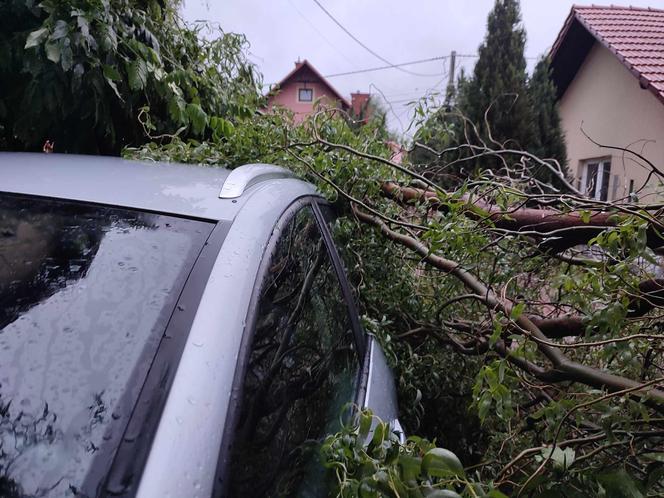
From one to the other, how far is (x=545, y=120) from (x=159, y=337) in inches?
488

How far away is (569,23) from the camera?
12.0 metres

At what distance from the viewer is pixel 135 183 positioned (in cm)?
144

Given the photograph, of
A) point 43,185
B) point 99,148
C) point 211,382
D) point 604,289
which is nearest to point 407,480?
point 211,382

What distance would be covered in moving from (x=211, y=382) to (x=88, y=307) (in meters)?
0.36

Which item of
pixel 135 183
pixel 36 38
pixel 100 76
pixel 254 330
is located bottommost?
pixel 254 330

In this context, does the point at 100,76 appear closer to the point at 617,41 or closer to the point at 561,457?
the point at 561,457

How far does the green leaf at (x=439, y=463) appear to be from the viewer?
992 mm

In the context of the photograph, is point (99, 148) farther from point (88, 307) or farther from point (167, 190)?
point (88, 307)

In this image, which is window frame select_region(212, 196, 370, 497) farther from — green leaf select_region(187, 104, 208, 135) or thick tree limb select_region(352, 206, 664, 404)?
green leaf select_region(187, 104, 208, 135)

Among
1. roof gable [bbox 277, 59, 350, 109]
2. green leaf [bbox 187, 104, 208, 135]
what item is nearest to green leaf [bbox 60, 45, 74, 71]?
green leaf [bbox 187, 104, 208, 135]

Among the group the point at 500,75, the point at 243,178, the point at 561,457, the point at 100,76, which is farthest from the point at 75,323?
the point at 500,75

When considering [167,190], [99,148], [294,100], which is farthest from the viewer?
[294,100]

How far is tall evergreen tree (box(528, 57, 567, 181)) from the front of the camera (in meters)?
11.7

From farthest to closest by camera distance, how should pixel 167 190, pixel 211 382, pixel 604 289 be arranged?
pixel 604 289, pixel 167 190, pixel 211 382
